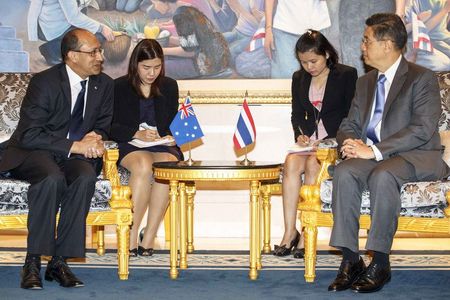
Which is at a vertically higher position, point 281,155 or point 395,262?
point 281,155

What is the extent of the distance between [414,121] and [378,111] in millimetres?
253

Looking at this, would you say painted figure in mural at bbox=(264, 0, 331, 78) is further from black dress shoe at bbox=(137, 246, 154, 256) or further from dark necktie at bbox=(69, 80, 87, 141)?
dark necktie at bbox=(69, 80, 87, 141)

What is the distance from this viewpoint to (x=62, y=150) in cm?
529

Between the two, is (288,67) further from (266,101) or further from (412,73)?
(412,73)

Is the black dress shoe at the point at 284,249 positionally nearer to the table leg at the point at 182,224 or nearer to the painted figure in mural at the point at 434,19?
the table leg at the point at 182,224

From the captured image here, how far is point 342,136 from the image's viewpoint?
537 centimetres

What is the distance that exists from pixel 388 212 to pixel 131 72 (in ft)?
7.46

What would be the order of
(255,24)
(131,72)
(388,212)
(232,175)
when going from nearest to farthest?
(388,212)
(232,175)
(131,72)
(255,24)

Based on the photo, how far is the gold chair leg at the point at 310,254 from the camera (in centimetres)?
505

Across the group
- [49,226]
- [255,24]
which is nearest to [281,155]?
[255,24]

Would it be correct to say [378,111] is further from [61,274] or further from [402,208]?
[61,274]

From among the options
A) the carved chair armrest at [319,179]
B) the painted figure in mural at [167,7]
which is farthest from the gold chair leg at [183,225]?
the painted figure in mural at [167,7]

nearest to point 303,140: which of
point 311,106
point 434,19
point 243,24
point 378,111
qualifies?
point 311,106

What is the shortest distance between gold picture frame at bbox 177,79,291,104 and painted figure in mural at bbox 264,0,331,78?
0.31 ft
